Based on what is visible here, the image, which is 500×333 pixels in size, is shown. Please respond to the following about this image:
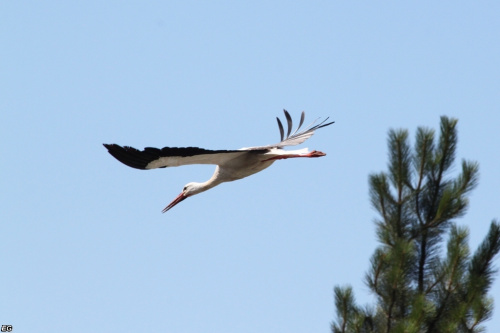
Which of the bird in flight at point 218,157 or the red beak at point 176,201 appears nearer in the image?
the bird in flight at point 218,157

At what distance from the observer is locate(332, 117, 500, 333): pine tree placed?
16.2m

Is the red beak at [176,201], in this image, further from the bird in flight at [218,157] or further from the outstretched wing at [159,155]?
the outstretched wing at [159,155]

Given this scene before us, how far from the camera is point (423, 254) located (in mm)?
16938

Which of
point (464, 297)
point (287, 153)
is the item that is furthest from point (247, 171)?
point (464, 297)

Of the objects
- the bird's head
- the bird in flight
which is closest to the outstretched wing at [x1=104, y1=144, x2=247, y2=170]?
the bird in flight

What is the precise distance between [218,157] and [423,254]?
113 inches

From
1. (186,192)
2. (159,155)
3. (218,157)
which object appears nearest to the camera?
(159,155)

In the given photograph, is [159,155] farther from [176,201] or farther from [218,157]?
[176,201]

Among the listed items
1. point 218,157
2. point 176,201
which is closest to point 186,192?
point 176,201

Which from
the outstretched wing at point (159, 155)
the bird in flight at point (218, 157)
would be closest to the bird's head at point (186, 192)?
the bird in flight at point (218, 157)

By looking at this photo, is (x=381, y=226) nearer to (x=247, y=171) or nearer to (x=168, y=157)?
(x=247, y=171)

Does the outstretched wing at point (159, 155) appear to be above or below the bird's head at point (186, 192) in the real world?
below

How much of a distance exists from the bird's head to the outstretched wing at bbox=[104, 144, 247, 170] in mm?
1314

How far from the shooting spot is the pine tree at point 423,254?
53.2 feet
